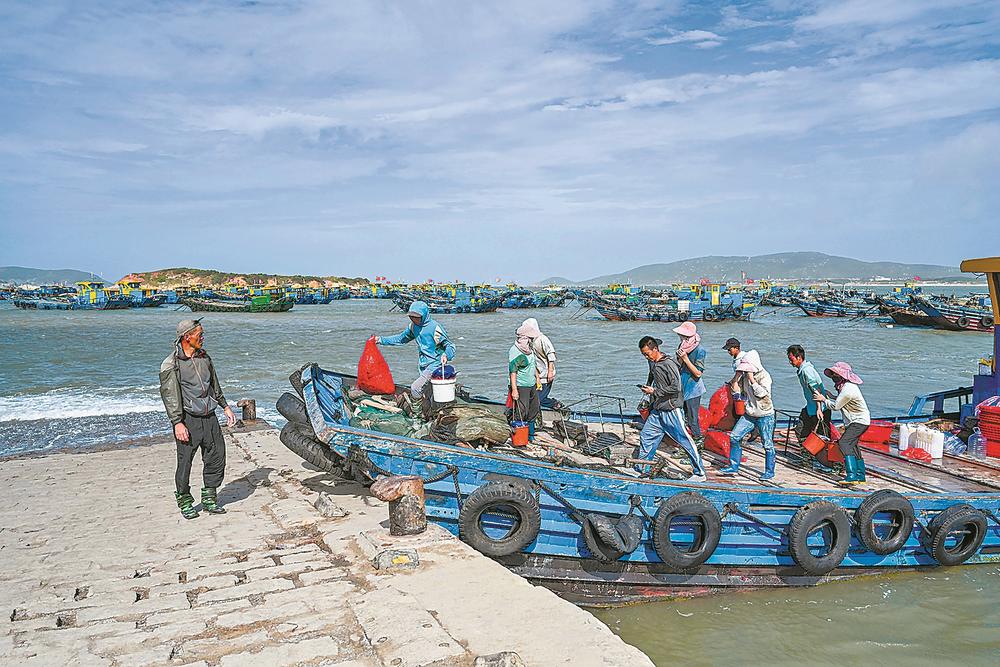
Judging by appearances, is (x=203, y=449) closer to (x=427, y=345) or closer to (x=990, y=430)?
(x=427, y=345)

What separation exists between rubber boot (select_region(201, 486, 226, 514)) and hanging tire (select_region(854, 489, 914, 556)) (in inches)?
225

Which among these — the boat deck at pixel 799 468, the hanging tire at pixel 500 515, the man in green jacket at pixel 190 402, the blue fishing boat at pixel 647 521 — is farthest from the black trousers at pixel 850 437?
the man in green jacket at pixel 190 402

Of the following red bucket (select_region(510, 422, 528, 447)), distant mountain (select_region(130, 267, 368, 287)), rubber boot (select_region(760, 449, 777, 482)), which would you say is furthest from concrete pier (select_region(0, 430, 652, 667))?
distant mountain (select_region(130, 267, 368, 287))

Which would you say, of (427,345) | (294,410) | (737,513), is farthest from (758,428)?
(294,410)

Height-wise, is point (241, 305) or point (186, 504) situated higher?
point (241, 305)

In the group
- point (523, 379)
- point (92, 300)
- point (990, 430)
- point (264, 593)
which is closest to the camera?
point (264, 593)

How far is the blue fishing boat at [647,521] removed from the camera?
543 cm

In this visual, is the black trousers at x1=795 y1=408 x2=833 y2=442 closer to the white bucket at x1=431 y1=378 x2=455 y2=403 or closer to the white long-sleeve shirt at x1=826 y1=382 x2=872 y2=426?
the white long-sleeve shirt at x1=826 y1=382 x2=872 y2=426

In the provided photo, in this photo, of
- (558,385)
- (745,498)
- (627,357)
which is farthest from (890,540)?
(627,357)

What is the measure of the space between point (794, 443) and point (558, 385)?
13.7 metres

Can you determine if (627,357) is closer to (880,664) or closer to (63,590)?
(880,664)

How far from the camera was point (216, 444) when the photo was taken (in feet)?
19.6

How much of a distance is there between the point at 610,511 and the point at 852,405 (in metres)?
3.02

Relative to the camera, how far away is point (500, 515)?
18.1ft
